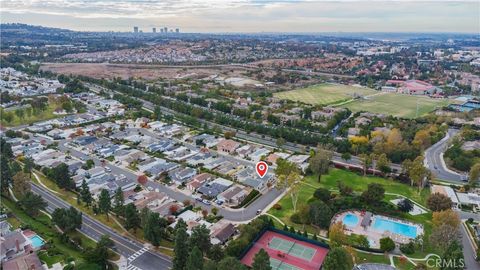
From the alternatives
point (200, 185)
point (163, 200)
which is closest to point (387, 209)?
point (200, 185)

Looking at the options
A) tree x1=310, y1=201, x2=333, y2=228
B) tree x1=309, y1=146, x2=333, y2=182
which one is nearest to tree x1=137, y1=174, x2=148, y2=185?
tree x1=309, y1=146, x2=333, y2=182

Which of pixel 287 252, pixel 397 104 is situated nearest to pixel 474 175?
pixel 287 252

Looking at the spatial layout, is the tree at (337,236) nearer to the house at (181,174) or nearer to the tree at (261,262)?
the tree at (261,262)

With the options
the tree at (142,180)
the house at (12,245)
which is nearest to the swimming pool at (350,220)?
the tree at (142,180)

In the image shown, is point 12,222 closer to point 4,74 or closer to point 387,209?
point 387,209

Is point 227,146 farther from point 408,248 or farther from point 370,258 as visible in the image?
point 408,248

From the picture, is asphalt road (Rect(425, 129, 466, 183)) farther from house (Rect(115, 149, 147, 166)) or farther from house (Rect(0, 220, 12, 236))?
house (Rect(0, 220, 12, 236))
